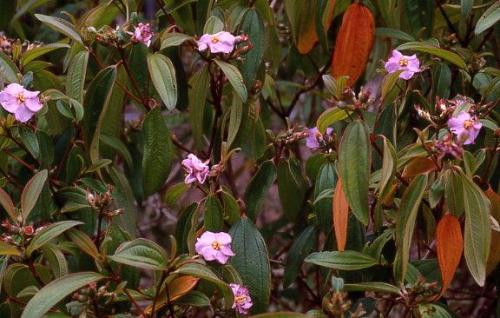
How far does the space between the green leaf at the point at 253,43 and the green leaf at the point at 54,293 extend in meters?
0.45

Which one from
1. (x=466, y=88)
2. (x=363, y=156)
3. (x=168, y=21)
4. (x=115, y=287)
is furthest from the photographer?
(x=168, y=21)

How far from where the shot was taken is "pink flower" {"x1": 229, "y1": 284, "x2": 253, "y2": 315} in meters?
1.21

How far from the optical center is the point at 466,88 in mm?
1575

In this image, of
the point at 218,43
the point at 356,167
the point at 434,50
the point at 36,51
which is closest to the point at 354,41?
the point at 434,50

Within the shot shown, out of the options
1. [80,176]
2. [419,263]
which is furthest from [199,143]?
[419,263]

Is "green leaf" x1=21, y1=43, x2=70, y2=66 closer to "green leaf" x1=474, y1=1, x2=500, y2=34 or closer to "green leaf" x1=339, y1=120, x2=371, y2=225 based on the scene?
"green leaf" x1=339, y1=120, x2=371, y2=225

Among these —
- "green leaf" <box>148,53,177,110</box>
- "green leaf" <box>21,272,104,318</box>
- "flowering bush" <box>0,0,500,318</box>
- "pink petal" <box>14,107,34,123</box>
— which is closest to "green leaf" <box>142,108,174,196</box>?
"flowering bush" <box>0,0,500,318</box>

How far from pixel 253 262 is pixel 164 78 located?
0.99ft

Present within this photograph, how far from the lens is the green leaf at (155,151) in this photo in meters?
1.43

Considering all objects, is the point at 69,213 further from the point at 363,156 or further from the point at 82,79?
the point at 363,156

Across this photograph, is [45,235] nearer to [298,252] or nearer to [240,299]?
[240,299]

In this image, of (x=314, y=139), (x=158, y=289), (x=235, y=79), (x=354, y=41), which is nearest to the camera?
(x=158, y=289)

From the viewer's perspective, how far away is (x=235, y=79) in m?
1.30

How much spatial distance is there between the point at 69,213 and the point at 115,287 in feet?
0.85
